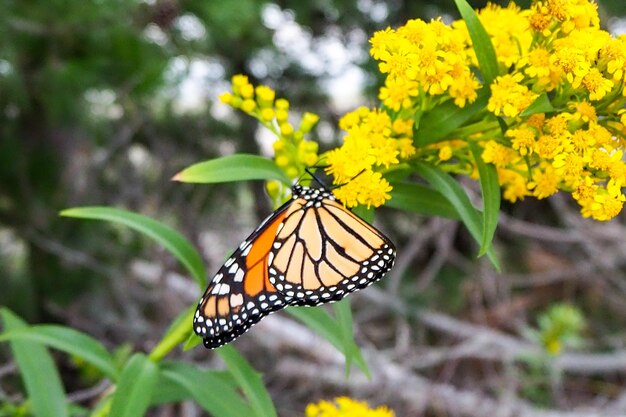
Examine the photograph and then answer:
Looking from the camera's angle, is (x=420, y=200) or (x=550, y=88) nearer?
(x=550, y=88)

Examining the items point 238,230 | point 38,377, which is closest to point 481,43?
point 38,377

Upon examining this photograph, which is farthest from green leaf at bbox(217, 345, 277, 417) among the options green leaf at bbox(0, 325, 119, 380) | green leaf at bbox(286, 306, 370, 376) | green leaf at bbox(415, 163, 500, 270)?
green leaf at bbox(415, 163, 500, 270)

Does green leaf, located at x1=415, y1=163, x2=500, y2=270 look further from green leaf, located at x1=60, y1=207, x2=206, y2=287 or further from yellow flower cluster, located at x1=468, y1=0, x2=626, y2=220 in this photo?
green leaf, located at x1=60, y1=207, x2=206, y2=287

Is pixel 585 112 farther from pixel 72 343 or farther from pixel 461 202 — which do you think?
pixel 72 343

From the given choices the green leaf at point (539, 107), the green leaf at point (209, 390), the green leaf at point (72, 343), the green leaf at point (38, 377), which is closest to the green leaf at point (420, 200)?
the green leaf at point (539, 107)

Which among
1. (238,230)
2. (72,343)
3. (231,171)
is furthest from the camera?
(238,230)

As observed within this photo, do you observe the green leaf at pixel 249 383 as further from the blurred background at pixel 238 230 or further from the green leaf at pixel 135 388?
the blurred background at pixel 238 230
